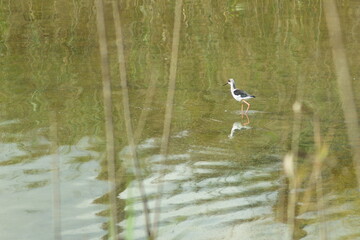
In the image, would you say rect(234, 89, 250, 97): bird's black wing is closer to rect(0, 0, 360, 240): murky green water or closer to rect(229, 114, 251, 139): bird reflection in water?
rect(0, 0, 360, 240): murky green water

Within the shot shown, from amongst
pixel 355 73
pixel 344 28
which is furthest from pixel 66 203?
pixel 344 28

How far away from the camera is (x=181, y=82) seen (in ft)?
27.2

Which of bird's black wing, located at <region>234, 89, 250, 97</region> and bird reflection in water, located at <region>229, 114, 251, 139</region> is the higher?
bird's black wing, located at <region>234, 89, 250, 97</region>

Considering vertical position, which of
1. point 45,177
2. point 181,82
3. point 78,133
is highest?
point 181,82

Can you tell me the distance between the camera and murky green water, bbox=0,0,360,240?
15.6 feet

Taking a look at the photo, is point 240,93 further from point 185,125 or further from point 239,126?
point 185,125

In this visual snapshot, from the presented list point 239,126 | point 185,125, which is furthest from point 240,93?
point 185,125

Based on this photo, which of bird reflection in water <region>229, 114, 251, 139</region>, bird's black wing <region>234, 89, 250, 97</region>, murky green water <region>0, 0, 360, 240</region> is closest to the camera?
murky green water <region>0, 0, 360, 240</region>

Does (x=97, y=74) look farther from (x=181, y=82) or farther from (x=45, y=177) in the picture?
(x=45, y=177)

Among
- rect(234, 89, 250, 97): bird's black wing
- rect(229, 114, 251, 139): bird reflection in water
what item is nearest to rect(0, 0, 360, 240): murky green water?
rect(229, 114, 251, 139): bird reflection in water

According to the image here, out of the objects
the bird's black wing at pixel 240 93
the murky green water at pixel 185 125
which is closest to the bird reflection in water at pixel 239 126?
the murky green water at pixel 185 125

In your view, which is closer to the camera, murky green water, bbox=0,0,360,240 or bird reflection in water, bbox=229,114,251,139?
murky green water, bbox=0,0,360,240

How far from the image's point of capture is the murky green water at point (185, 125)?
187 inches

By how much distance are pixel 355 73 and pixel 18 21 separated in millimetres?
4912
